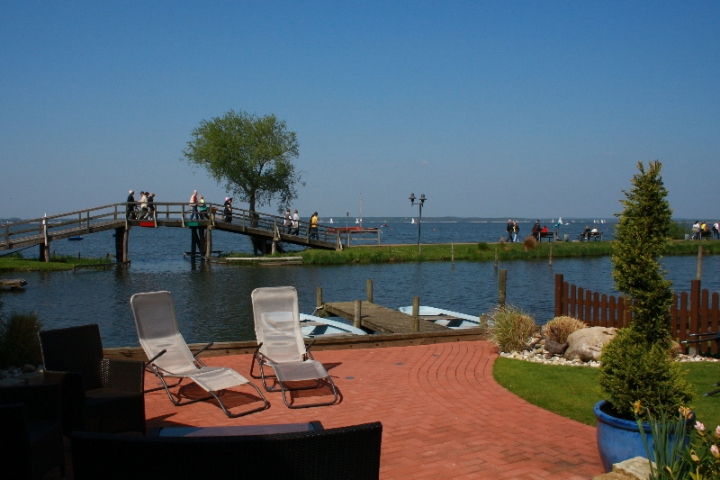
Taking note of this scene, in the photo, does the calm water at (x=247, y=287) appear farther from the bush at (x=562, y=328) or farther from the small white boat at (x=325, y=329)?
the bush at (x=562, y=328)

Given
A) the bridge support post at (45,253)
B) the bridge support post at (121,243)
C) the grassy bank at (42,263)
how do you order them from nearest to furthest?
the grassy bank at (42,263) → the bridge support post at (45,253) → the bridge support post at (121,243)

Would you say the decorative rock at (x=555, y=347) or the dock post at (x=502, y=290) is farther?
the dock post at (x=502, y=290)

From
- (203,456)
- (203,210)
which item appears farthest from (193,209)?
(203,456)

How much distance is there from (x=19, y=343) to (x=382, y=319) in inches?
353

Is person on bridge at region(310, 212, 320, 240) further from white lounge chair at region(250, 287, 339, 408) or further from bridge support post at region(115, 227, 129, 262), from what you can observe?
white lounge chair at region(250, 287, 339, 408)

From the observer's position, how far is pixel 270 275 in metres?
31.8

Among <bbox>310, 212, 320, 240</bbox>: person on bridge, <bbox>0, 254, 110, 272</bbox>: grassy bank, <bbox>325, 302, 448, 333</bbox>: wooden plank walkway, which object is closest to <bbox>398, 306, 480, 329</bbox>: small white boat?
<bbox>325, 302, 448, 333</bbox>: wooden plank walkway

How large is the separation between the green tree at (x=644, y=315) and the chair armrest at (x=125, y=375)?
156 inches

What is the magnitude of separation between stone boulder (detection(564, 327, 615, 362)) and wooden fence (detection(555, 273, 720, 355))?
0.71 metres

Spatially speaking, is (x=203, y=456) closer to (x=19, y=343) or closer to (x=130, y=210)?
(x=19, y=343)

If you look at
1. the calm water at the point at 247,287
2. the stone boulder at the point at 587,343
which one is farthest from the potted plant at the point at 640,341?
the calm water at the point at 247,287

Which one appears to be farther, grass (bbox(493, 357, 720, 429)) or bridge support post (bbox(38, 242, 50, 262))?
bridge support post (bbox(38, 242, 50, 262))

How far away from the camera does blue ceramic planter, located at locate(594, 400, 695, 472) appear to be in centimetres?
456

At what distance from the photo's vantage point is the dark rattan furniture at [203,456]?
262cm
